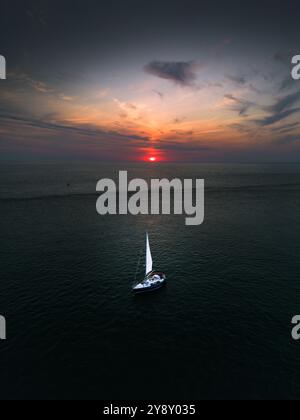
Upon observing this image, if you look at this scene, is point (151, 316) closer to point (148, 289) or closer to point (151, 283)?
point (148, 289)

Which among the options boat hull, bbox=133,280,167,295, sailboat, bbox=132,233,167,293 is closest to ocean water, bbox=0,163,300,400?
boat hull, bbox=133,280,167,295

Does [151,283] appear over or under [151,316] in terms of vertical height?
over

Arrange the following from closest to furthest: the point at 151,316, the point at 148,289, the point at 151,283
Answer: the point at 151,316
the point at 148,289
the point at 151,283

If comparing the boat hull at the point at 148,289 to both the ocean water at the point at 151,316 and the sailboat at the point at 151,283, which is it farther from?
the ocean water at the point at 151,316

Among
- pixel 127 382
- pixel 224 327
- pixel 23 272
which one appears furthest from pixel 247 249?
pixel 23 272

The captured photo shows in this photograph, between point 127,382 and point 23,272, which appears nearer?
point 127,382

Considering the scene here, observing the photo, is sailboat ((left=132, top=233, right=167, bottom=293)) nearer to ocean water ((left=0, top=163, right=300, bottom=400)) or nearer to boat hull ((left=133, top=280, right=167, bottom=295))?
boat hull ((left=133, top=280, right=167, bottom=295))

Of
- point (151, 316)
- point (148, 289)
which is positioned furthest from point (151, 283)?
point (151, 316)

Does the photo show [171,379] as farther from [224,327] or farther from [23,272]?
[23,272]

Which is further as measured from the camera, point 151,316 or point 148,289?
point 148,289
